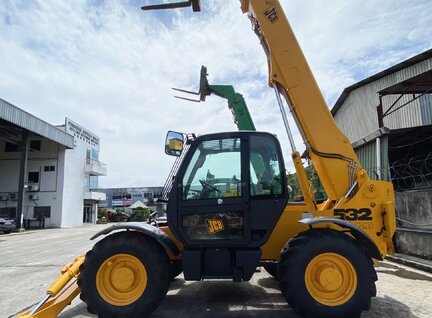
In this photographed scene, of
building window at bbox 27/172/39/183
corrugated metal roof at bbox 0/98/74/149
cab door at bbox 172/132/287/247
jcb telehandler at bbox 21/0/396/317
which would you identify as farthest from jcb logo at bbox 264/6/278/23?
building window at bbox 27/172/39/183

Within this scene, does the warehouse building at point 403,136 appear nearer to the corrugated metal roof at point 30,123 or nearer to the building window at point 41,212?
the corrugated metal roof at point 30,123

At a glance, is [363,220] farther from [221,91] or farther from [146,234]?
[221,91]

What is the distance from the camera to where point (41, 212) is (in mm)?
38156

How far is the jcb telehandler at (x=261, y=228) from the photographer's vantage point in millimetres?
4582

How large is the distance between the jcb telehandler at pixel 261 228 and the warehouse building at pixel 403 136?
3673 millimetres

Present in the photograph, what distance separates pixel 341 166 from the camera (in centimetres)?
547

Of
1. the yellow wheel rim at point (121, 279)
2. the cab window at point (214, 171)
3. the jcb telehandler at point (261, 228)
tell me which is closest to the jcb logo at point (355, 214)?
the jcb telehandler at point (261, 228)

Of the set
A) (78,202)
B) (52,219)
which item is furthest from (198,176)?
(78,202)

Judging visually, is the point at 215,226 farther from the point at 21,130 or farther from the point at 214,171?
the point at 21,130

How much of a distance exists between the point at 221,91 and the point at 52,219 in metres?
34.9

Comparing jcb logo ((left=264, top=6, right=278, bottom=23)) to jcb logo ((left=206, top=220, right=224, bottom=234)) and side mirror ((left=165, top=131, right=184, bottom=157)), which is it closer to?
side mirror ((left=165, top=131, right=184, bottom=157))

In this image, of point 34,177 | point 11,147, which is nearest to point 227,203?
point 34,177

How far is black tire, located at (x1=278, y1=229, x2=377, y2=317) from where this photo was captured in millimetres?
4441

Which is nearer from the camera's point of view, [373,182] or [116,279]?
[116,279]
